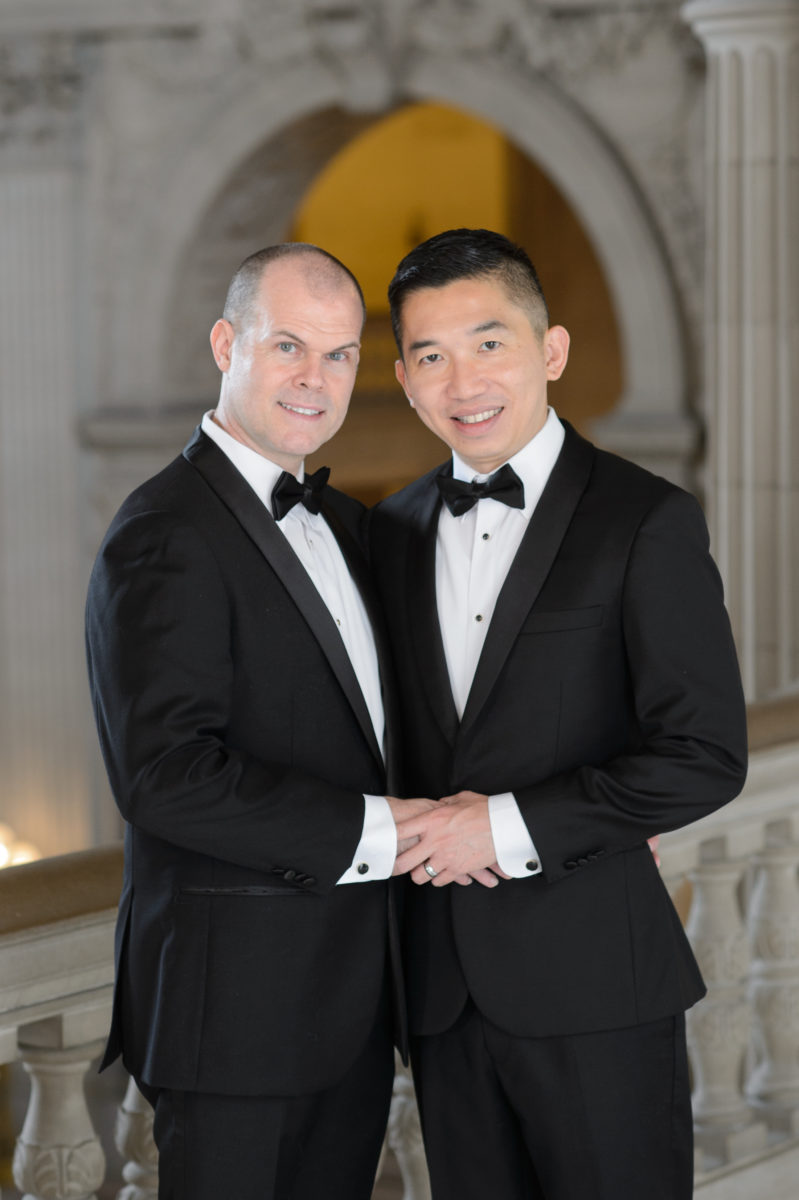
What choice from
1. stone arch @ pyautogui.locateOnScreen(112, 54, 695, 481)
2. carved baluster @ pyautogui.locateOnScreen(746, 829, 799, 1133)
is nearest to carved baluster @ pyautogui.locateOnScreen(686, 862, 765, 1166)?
carved baluster @ pyautogui.locateOnScreen(746, 829, 799, 1133)

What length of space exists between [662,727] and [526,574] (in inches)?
11.4

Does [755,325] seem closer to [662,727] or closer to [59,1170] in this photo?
[662,727]

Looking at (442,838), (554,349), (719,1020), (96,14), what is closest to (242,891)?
(442,838)

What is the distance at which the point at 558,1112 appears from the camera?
2299 mm

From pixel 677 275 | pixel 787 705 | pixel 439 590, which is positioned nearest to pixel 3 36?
pixel 677 275

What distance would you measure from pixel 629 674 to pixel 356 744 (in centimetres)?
40

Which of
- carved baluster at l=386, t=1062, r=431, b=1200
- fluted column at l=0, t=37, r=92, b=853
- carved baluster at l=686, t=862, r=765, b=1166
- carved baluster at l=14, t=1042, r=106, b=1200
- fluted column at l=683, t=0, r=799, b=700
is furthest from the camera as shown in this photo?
fluted column at l=0, t=37, r=92, b=853

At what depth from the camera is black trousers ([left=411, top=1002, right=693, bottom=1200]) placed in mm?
2301

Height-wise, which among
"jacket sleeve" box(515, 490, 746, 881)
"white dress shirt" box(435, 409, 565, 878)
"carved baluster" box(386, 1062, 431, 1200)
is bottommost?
"carved baluster" box(386, 1062, 431, 1200)

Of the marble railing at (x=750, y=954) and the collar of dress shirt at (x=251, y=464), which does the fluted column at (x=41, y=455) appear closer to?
the marble railing at (x=750, y=954)

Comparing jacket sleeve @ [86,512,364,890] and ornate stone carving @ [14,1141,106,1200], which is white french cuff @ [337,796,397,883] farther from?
ornate stone carving @ [14,1141,106,1200]

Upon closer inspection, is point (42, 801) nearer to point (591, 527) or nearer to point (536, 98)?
point (536, 98)

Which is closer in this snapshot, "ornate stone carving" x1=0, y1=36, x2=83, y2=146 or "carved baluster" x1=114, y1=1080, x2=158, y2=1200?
"carved baluster" x1=114, y1=1080, x2=158, y2=1200

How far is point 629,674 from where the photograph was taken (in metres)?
2.31
